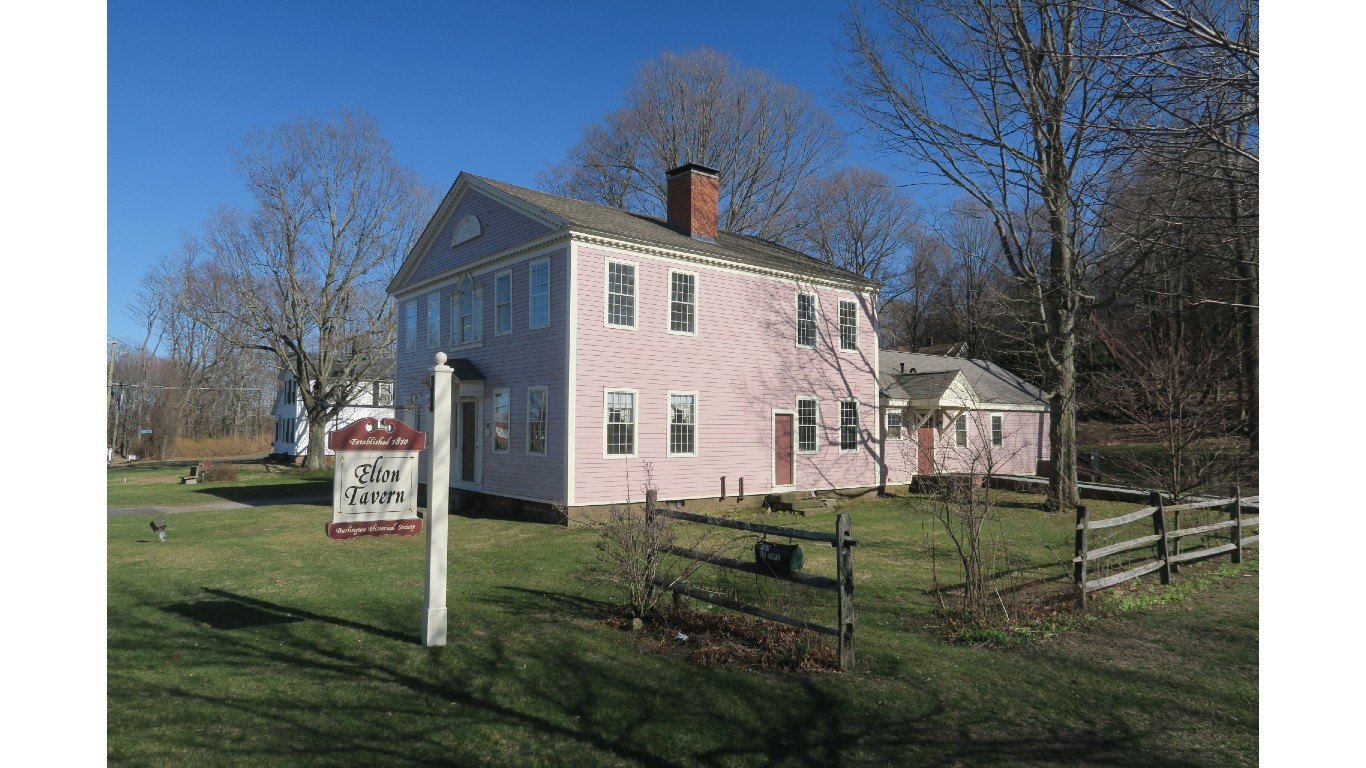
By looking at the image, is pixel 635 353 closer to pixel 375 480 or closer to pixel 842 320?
pixel 842 320

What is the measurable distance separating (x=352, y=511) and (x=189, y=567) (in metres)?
6.57

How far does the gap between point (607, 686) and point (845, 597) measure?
6.94ft

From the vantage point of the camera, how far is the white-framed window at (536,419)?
674 inches

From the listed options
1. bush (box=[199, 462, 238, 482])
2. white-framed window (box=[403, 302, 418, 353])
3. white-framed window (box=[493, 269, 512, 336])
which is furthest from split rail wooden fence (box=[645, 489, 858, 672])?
bush (box=[199, 462, 238, 482])

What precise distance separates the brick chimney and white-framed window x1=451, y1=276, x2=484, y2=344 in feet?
18.0

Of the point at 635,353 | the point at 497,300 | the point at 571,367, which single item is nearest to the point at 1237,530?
the point at 635,353

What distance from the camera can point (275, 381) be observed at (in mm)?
66562

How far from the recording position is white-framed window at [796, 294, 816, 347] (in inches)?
821

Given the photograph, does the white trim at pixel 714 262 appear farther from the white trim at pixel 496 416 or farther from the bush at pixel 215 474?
the bush at pixel 215 474

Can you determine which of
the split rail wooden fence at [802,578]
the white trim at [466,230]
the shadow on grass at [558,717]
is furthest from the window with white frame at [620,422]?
the shadow on grass at [558,717]

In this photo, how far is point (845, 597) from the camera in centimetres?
650

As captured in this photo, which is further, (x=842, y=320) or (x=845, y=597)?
(x=842, y=320)

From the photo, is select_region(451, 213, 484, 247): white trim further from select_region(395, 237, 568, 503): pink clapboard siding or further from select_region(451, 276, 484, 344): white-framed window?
select_region(451, 276, 484, 344): white-framed window

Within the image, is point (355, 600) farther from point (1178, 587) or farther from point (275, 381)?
point (275, 381)
